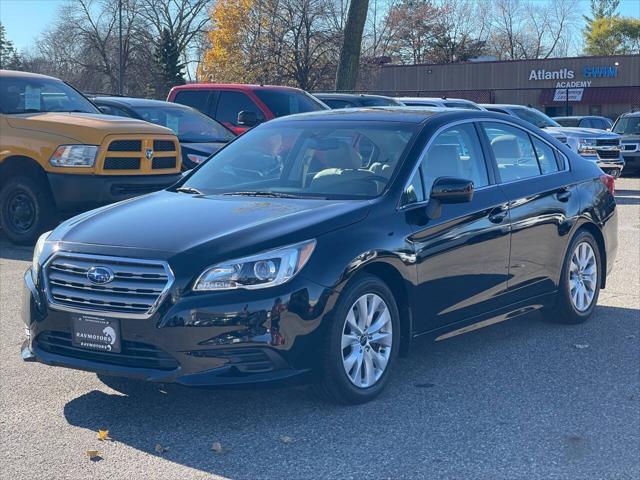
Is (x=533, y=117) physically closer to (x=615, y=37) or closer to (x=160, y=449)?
(x=160, y=449)

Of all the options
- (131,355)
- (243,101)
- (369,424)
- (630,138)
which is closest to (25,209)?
(243,101)

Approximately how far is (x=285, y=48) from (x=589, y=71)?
17222 millimetres

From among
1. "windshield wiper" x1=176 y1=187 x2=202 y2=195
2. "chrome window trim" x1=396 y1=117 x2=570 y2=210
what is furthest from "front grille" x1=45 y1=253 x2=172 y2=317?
"chrome window trim" x1=396 y1=117 x2=570 y2=210

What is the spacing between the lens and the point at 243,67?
4928 centimetres

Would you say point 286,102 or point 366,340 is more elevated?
point 286,102

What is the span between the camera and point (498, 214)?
6430 millimetres

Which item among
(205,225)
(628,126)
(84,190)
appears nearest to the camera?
(205,225)

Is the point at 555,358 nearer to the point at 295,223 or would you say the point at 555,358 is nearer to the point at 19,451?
the point at 295,223

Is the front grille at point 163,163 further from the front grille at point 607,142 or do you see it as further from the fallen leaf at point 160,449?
the front grille at point 607,142

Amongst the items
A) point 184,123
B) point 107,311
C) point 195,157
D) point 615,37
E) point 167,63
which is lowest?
point 107,311

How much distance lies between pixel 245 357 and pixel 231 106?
1118 centimetres

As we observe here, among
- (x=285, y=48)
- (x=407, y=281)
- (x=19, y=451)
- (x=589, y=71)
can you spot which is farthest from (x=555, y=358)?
(x=589, y=71)

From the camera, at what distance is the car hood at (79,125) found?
35.2 ft

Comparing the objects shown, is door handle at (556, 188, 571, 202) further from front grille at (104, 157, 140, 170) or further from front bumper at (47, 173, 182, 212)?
front grille at (104, 157, 140, 170)
